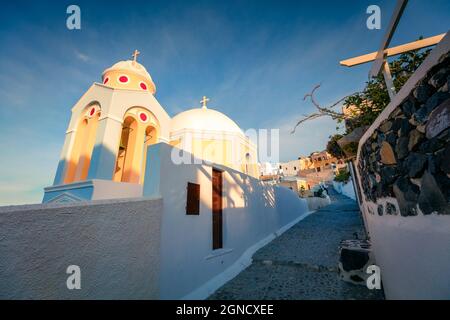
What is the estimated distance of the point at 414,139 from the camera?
145cm

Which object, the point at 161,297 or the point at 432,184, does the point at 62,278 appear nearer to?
the point at 161,297

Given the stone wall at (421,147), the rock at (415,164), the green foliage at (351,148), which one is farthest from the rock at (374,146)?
the green foliage at (351,148)

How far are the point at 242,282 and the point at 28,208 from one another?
4260 millimetres

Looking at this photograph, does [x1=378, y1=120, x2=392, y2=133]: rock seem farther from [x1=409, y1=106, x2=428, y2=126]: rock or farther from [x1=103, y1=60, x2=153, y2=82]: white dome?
[x1=103, y1=60, x2=153, y2=82]: white dome

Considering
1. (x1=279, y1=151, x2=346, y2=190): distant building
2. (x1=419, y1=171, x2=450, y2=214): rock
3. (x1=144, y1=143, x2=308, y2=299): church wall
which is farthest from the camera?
(x1=279, y1=151, x2=346, y2=190): distant building

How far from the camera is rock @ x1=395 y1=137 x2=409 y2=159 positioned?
1.57 m

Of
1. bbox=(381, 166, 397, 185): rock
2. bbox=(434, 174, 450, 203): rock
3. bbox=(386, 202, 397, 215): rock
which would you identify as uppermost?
bbox=(381, 166, 397, 185): rock

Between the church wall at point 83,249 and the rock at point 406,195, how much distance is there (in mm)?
3091

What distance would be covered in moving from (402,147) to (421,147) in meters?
0.32

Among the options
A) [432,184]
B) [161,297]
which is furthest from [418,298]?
[161,297]

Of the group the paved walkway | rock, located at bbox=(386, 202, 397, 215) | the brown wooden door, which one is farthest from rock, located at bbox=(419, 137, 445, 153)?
the brown wooden door

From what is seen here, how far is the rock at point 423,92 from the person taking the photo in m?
1.27

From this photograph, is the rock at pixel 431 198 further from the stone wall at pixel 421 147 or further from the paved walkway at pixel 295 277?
the paved walkway at pixel 295 277

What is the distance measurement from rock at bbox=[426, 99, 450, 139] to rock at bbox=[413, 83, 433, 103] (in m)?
0.14
